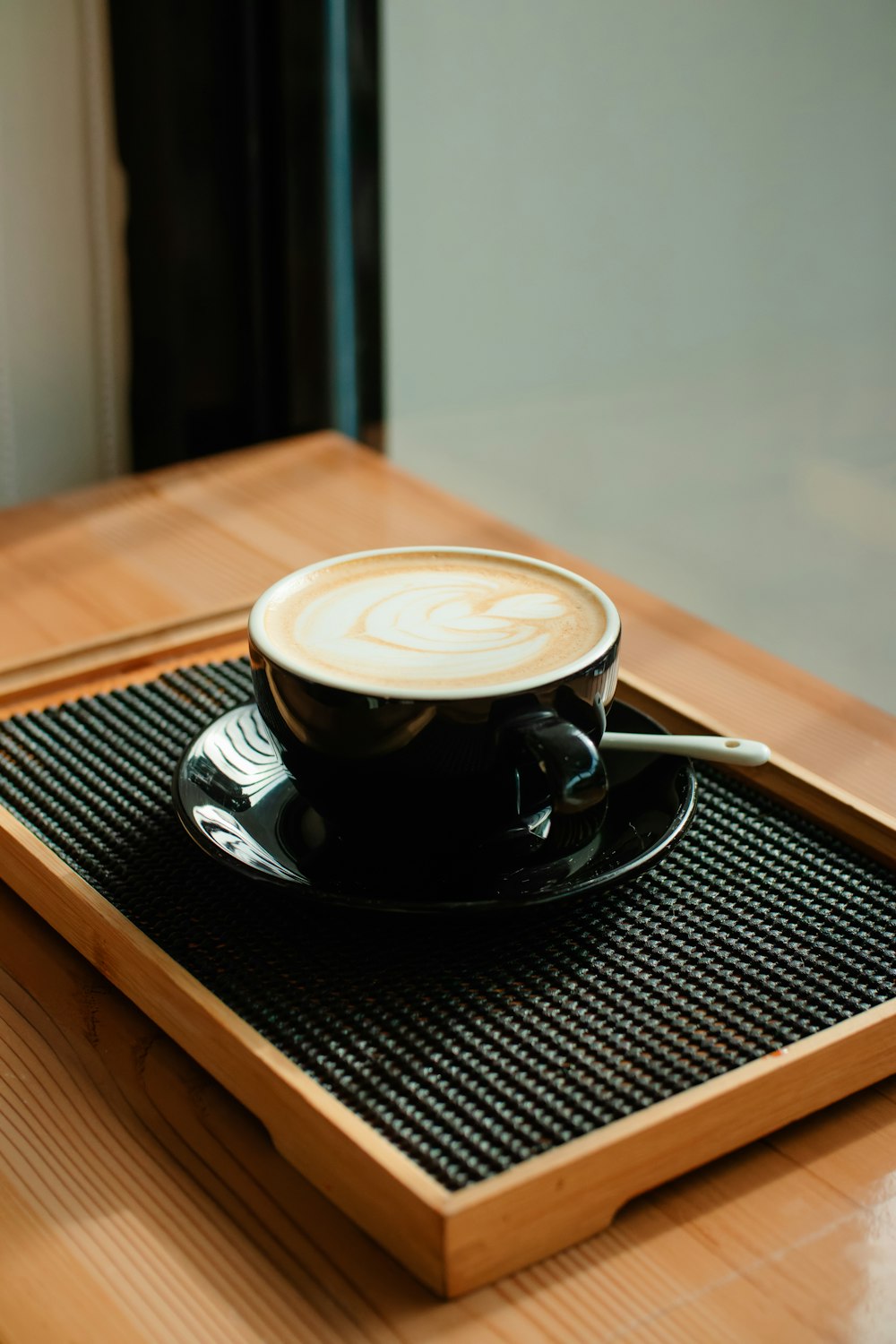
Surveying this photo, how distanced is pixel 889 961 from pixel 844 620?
0.53 metres

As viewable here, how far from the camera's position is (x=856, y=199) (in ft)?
3.06

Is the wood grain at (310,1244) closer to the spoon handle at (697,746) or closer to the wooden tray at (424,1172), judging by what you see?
the wooden tray at (424,1172)

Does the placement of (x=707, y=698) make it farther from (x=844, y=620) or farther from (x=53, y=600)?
(x=53, y=600)

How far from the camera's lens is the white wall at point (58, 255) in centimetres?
138

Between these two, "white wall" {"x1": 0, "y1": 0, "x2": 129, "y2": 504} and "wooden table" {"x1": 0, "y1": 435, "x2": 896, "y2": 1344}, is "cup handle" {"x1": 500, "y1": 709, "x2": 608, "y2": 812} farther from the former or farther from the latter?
"white wall" {"x1": 0, "y1": 0, "x2": 129, "y2": 504}

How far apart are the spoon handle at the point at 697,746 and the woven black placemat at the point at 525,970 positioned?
1.8 inches

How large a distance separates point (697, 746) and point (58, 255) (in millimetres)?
1075

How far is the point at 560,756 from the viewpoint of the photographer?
1.65 feet

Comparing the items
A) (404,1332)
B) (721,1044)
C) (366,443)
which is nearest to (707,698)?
(721,1044)

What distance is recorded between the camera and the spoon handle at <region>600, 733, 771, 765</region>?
58 cm

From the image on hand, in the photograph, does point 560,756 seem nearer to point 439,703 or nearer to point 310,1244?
point 439,703

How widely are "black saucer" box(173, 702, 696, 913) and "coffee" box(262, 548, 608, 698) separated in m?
0.07

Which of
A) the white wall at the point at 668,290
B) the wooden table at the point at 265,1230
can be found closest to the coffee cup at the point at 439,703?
the wooden table at the point at 265,1230

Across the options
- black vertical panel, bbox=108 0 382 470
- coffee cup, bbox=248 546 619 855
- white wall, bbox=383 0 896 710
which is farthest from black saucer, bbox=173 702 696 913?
black vertical panel, bbox=108 0 382 470
